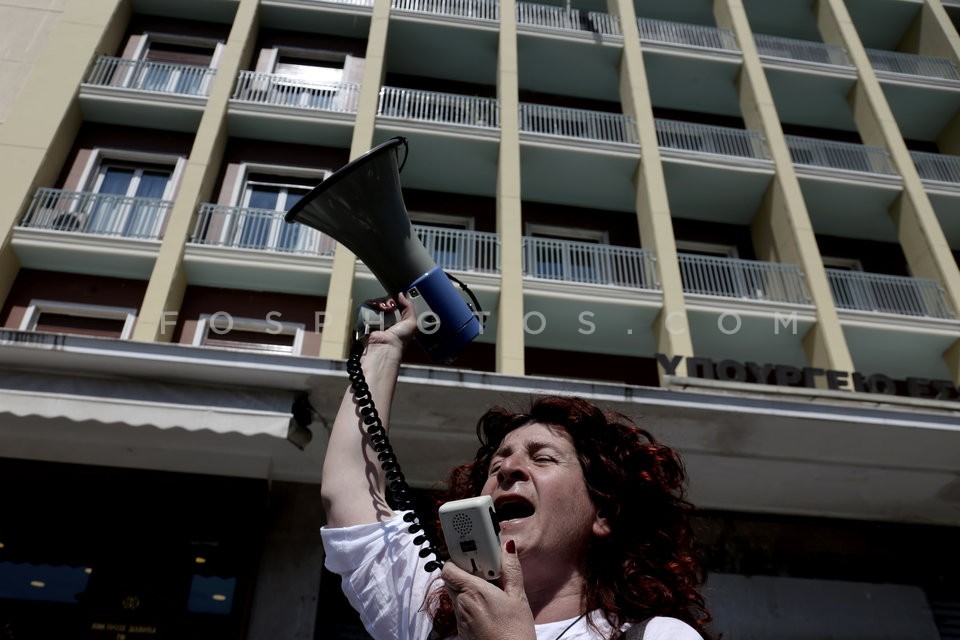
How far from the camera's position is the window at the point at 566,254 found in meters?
12.7

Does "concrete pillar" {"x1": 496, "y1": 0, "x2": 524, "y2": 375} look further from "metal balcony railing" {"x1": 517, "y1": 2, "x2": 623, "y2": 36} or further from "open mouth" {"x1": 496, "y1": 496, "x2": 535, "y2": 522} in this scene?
"open mouth" {"x1": 496, "y1": 496, "x2": 535, "y2": 522}

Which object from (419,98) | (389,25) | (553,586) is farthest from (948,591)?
(389,25)

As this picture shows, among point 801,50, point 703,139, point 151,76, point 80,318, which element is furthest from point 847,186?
point 80,318

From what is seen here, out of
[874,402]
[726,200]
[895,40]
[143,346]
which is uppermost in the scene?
[895,40]

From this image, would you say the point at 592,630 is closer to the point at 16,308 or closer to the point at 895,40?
the point at 16,308

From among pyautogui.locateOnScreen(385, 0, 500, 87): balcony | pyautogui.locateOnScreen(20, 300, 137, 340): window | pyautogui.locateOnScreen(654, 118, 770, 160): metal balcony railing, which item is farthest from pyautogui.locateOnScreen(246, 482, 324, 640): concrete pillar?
pyautogui.locateOnScreen(385, 0, 500, 87): balcony

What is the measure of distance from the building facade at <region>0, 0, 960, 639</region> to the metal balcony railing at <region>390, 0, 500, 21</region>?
134 mm

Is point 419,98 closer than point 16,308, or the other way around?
point 16,308

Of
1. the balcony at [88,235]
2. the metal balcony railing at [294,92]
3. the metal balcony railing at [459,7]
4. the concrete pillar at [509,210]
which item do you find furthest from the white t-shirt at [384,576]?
the metal balcony railing at [459,7]

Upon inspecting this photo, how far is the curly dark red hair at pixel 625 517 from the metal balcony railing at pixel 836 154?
1441 centimetres

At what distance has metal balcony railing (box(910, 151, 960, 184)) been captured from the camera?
1512 cm

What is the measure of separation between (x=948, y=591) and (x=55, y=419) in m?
11.2

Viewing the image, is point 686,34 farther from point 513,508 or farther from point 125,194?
point 513,508

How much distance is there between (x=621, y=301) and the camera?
38.7ft
